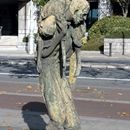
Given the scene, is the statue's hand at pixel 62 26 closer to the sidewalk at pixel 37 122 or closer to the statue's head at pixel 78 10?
the statue's head at pixel 78 10

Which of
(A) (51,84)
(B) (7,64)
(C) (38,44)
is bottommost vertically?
(B) (7,64)

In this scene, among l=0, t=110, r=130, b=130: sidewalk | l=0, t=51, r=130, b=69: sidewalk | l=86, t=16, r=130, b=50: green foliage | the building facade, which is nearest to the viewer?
l=0, t=110, r=130, b=130: sidewalk

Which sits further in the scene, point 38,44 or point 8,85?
point 8,85

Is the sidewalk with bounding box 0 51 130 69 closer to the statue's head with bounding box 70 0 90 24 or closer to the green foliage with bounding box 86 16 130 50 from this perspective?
the green foliage with bounding box 86 16 130 50

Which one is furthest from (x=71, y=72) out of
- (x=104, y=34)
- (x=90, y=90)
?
(x=104, y=34)

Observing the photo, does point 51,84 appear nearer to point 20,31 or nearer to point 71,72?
point 71,72

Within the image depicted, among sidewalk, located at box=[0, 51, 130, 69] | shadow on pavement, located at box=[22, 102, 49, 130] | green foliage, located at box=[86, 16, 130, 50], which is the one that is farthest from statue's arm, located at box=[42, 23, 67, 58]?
green foliage, located at box=[86, 16, 130, 50]

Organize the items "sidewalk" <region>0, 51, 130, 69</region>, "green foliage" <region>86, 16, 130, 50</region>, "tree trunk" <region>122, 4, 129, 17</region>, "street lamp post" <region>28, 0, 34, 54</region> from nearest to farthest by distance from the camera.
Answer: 1. "sidewalk" <region>0, 51, 130, 69</region>
2. "street lamp post" <region>28, 0, 34, 54</region>
3. "green foliage" <region>86, 16, 130, 50</region>
4. "tree trunk" <region>122, 4, 129, 17</region>

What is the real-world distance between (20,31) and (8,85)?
21230 millimetres

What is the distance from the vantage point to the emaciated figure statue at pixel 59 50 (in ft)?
21.1

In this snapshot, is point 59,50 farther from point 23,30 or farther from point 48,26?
point 23,30

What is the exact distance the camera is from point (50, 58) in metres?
6.62

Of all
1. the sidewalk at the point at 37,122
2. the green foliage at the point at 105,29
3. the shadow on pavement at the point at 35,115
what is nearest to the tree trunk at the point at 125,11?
the green foliage at the point at 105,29

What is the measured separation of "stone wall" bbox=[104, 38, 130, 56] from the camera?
28.8 m
